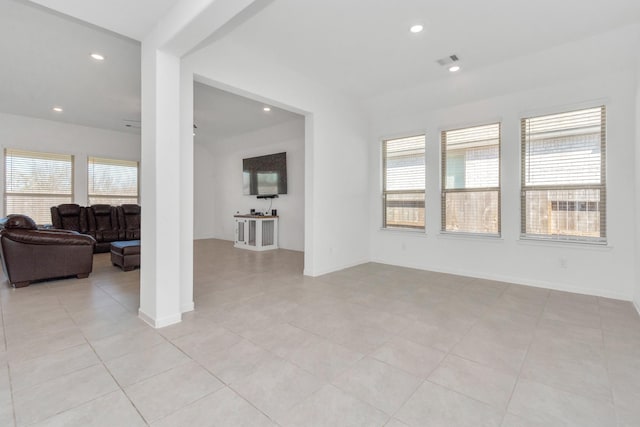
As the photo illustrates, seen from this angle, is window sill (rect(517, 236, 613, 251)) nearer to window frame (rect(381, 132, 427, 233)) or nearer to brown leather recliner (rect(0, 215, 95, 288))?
window frame (rect(381, 132, 427, 233))

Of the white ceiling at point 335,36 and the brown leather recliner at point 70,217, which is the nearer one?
the white ceiling at point 335,36

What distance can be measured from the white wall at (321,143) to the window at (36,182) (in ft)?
19.5

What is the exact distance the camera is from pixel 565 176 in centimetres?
389

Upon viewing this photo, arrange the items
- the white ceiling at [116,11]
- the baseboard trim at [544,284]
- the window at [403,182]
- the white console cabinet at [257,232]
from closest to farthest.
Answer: the white ceiling at [116,11]
the baseboard trim at [544,284]
the window at [403,182]
the white console cabinet at [257,232]

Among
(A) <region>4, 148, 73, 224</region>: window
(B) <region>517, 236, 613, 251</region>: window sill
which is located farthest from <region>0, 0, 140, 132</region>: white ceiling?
(B) <region>517, 236, 613, 251</region>: window sill

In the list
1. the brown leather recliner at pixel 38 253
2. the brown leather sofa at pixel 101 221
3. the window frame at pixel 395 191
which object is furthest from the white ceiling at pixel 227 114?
the brown leather recliner at pixel 38 253

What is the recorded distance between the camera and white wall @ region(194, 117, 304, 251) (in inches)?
275

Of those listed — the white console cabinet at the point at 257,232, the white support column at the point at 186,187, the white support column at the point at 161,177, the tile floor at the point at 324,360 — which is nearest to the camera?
the tile floor at the point at 324,360

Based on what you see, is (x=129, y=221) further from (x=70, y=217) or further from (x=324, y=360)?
(x=324, y=360)

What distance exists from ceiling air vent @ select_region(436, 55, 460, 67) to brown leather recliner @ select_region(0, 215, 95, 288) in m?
5.53

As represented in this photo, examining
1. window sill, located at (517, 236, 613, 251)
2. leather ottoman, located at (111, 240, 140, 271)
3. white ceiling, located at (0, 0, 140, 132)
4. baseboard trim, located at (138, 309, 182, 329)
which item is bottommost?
baseboard trim, located at (138, 309, 182, 329)

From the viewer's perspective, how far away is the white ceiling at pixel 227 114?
16.5 ft

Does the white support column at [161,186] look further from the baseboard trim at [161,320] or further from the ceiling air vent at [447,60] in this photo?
the ceiling air vent at [447,60]

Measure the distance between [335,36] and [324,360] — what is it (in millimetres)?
3242
